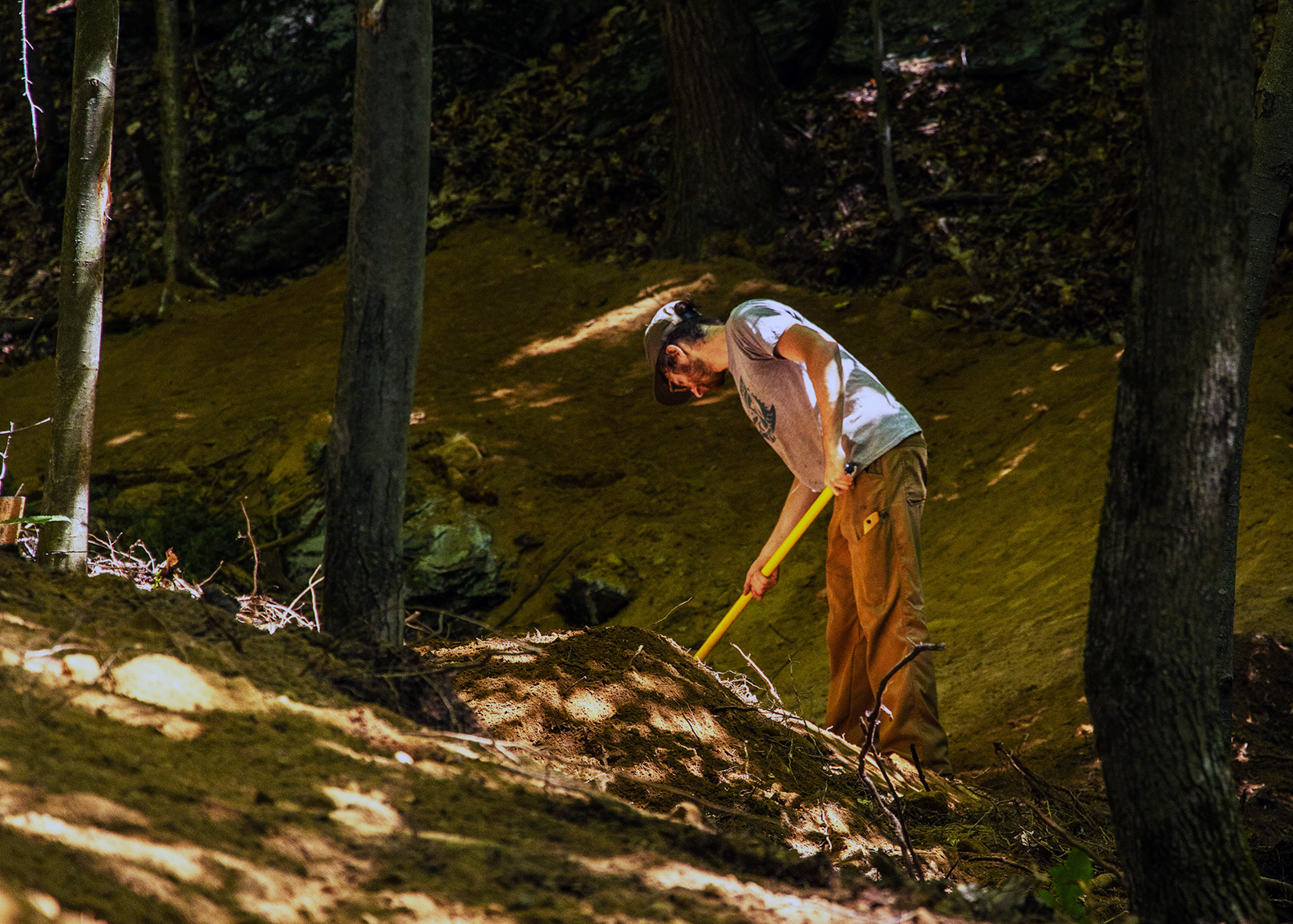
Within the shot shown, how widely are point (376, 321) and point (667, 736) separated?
1607mm

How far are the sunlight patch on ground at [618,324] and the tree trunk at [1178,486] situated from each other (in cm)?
723

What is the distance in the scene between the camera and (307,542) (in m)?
7.12

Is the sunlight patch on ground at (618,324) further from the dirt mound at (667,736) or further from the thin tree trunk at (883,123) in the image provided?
the dirt mound at (667,736)

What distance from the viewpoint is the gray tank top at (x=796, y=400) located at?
398 cm

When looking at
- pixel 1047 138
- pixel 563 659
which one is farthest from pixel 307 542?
pixel 1047 138

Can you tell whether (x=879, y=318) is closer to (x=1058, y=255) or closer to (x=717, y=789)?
(x=1058, y=255)

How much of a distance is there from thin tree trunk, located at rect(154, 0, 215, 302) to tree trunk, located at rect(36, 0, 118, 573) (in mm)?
8889

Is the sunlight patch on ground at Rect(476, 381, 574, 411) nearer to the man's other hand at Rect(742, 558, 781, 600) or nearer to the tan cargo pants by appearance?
the man's other hand at Rect(742, 558, 781, 600)

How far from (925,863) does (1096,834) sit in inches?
37.0

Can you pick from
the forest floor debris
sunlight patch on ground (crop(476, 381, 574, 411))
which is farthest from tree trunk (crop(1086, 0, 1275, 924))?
sunlight patch on ground (crop(476, 381, 574, 411))

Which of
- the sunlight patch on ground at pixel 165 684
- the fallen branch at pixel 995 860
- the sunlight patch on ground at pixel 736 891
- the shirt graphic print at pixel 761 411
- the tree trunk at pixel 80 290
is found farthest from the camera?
the shirt graphic print at pixel 761 411

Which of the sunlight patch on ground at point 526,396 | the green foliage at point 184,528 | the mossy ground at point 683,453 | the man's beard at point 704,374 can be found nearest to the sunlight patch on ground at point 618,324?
the mossy ground at point 683,453

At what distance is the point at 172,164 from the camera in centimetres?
1180

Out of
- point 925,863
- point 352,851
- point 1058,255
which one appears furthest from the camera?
point 1058,255
